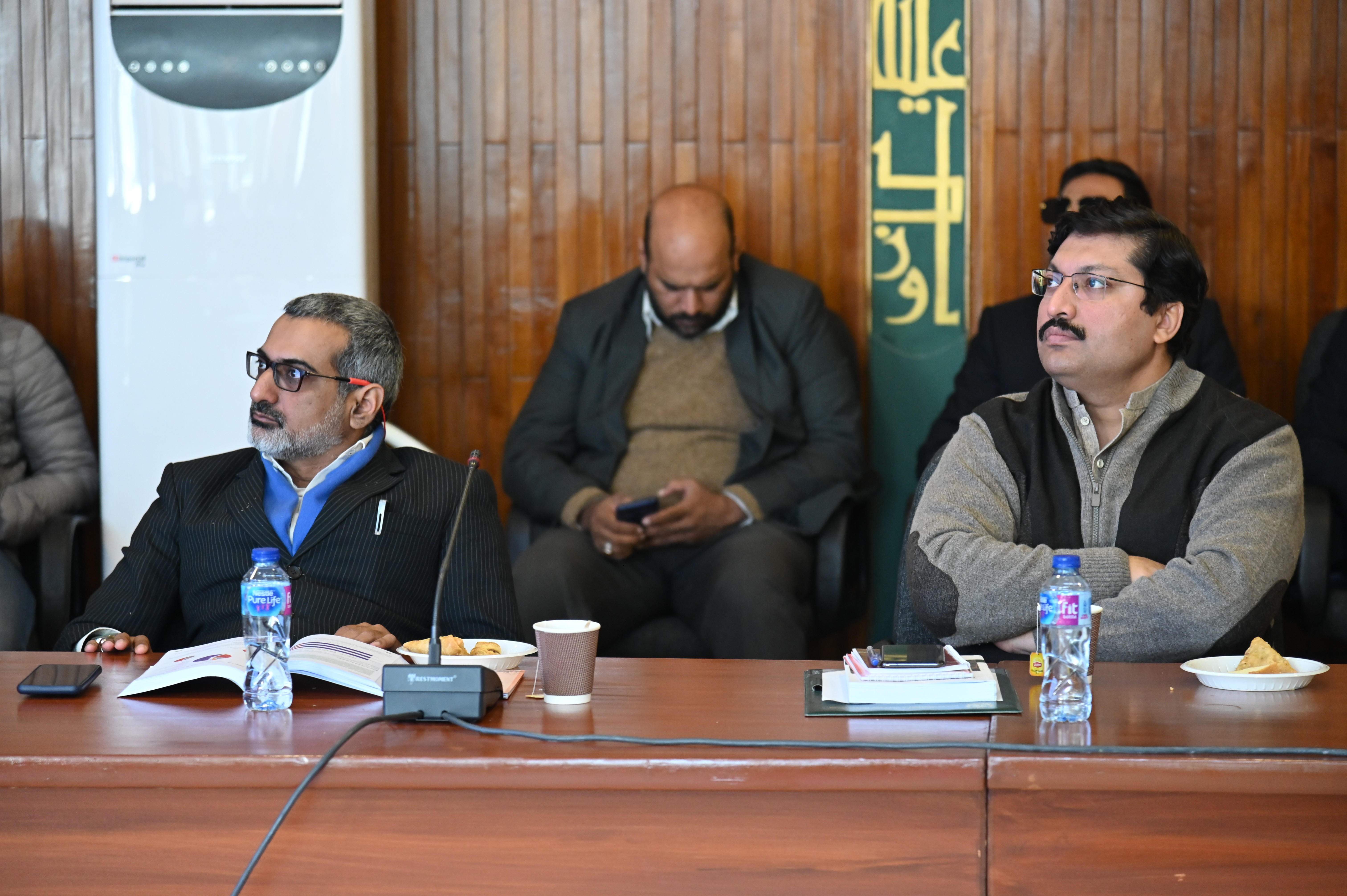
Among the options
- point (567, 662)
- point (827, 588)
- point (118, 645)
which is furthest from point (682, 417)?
point (567, 662)

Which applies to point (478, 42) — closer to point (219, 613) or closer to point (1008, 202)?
point (1008, 202)

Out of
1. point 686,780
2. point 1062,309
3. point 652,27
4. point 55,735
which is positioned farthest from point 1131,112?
point 55,735

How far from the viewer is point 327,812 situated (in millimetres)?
1308

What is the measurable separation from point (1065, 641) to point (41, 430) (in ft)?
8.71

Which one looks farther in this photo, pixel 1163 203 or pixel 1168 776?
pixel 1163 203

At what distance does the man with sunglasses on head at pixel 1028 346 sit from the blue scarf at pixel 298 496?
5.09 ft

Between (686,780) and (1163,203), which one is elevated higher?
(1163,203)

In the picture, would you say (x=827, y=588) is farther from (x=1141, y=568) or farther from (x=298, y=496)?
(x=298, y=496)

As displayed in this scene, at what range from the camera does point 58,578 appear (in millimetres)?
2764

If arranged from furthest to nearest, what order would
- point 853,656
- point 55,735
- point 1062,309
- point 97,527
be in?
point 97,527
point 1062,309
point 853,656
point 55,735

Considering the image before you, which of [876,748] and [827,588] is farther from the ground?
[876,748]

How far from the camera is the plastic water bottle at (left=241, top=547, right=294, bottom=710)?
1523mm

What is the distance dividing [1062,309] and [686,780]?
3.96ft

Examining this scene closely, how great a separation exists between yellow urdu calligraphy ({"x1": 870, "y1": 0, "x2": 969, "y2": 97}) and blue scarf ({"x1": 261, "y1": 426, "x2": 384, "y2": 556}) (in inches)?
78.9
